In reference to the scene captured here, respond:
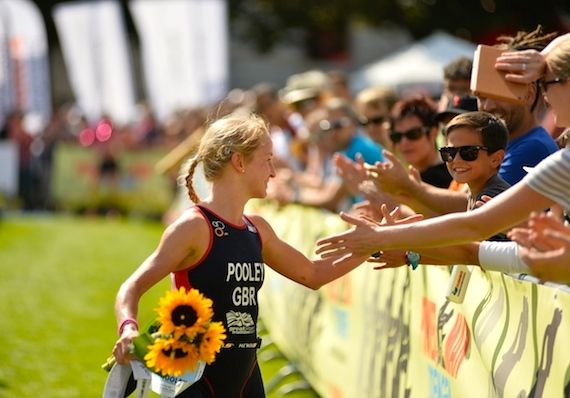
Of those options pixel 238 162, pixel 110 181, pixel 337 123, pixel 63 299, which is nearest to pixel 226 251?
pixel 238 162

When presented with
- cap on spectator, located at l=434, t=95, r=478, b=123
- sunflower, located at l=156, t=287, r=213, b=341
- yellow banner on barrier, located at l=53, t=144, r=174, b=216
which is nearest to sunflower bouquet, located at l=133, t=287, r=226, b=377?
sunflower, located at l=156, t=287, r=213, b=341

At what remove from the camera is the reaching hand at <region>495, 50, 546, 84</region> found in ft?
16.1

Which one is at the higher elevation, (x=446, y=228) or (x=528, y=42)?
(x=528, y=42)

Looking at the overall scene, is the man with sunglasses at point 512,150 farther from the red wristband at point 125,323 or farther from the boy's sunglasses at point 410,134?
the red wristband at point 125,323

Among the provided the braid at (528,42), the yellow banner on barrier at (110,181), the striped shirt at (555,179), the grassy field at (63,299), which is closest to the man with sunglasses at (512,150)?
the braid at (528,42)

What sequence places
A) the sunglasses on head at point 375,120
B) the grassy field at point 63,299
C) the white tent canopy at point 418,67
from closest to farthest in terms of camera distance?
1. the sunglasses on head at point 375,120
2. the grassy field at point 63,299
3. the white tent canopy at point 418,67

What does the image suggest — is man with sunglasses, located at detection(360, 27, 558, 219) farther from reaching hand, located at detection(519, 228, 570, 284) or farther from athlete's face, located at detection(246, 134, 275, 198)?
reaching hand, located at detection(519, 228, 570, 284)

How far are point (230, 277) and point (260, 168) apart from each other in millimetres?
512

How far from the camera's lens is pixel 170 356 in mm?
4410

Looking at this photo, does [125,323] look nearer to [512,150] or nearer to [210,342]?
[210,342]

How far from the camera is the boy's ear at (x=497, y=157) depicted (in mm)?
5457

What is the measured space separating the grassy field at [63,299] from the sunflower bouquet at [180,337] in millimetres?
4080

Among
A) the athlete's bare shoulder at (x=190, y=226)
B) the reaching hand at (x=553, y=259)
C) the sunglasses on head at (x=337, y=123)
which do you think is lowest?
the sunglasses on head at (x=337, y=123)

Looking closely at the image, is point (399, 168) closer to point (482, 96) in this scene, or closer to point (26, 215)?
point (482, 96)
